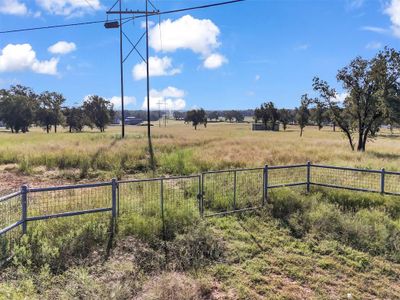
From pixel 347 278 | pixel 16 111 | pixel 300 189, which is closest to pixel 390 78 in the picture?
pixel 300 189

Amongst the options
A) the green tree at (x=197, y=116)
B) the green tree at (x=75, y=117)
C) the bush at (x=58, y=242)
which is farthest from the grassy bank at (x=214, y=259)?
the green tree at (x=197, y=116)

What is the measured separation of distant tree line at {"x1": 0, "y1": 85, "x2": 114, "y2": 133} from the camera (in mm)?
62438

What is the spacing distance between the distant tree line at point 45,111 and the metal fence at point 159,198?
6169 cm

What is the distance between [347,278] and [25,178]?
1249 centimetres

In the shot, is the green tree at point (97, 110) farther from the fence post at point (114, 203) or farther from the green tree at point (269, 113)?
the fence post at point (114, 203)

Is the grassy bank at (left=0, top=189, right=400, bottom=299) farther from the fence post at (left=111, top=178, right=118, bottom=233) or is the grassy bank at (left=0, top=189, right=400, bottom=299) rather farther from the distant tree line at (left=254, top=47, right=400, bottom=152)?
the distant tree line at (left=254, top=47, right=400, bottom=152)

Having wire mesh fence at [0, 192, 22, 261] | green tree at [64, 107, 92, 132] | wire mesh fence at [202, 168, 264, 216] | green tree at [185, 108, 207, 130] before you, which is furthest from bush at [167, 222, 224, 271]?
green tree at [185, 108, 207, 130]

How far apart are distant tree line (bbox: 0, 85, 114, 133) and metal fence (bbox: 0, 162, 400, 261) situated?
6169 cm

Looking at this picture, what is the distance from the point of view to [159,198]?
8406mm

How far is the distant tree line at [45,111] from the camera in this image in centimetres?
6244

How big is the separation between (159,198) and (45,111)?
2692 inches

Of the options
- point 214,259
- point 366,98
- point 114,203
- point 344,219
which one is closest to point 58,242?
point 114,203

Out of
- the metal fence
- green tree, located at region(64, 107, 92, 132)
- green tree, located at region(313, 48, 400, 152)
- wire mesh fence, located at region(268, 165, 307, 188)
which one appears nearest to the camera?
the metal fence

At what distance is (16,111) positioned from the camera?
62.4 meters
